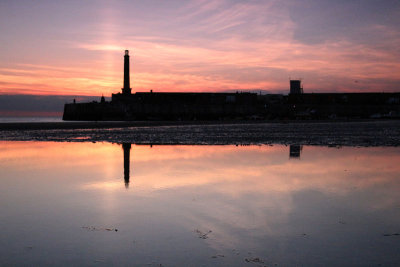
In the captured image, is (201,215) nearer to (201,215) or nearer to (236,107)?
(201,215)

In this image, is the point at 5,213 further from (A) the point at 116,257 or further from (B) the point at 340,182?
(B) the point at 340,182

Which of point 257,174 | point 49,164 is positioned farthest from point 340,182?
point 49,164

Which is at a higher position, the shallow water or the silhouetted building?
the silhouetted building

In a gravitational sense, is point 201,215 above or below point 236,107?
below

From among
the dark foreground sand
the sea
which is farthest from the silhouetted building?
the sea

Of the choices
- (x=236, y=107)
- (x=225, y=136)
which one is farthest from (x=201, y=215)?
(x=236, y=107)

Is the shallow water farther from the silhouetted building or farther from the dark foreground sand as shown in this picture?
the silhouetted building

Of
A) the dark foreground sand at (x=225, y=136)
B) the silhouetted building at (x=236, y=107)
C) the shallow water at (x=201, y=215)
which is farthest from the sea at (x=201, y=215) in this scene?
the silhouetted building at (x=236, y=107)

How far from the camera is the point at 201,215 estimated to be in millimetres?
5660

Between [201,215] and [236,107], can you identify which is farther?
[236,107]

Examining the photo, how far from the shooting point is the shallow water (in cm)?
402

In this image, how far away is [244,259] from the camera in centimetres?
390

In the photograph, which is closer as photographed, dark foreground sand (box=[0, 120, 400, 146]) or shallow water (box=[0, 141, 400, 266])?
shallow water (box=[0, 141, 400, 266])

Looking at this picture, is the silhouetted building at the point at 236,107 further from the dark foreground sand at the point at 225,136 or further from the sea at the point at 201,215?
the sea at the point at 201,215
